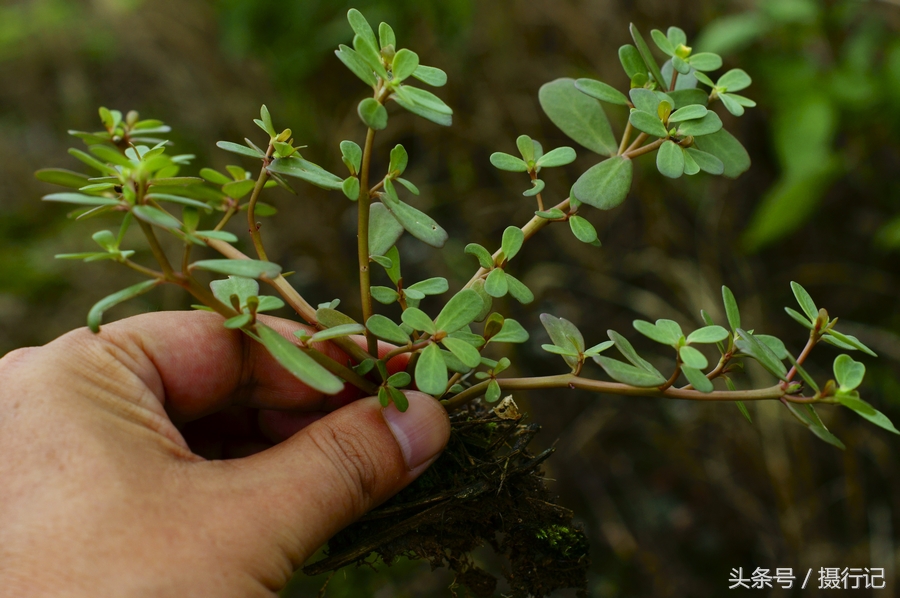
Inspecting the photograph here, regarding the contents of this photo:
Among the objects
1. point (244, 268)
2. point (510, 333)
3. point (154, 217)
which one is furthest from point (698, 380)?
point (154, 217)

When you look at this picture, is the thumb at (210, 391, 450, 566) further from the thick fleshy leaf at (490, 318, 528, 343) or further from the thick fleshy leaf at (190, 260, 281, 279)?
the thick fleshy leaf at (190, 260, 281, 279)

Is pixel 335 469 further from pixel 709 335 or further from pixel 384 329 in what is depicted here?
pixel 709 335

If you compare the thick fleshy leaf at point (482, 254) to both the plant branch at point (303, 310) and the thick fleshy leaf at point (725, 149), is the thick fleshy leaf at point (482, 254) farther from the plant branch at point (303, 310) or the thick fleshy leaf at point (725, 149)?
the thick fleshy leaf at point (725, 149)

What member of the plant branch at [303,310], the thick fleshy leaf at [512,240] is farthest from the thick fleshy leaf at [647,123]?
the plant branch at [303,310]

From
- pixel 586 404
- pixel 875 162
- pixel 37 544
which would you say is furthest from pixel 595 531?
pixel 37 544

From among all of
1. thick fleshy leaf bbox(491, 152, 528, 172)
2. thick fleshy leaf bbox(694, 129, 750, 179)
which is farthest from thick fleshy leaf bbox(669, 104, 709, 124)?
thick fleshy leaf bbox(491, 152, 528, 172)
